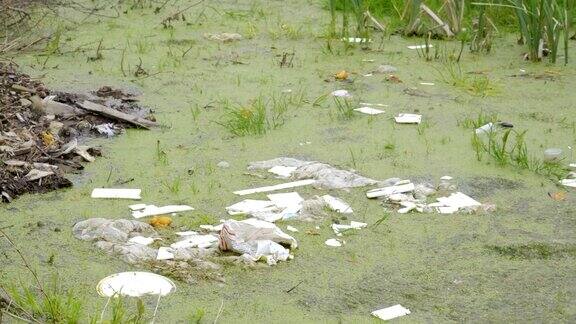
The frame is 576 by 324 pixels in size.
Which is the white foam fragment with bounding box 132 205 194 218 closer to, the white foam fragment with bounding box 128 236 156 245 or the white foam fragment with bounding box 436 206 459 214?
the white foam fragment with bounding box 128 236 156 245

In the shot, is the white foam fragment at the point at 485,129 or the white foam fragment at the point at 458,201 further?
the white foam fragment at the point at 485,129

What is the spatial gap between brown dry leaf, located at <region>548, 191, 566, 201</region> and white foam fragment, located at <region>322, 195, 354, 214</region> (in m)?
0.69

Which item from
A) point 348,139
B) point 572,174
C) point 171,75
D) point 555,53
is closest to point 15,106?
point 171,75

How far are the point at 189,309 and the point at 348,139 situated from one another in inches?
60.1

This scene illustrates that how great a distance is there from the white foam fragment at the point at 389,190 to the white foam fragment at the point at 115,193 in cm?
75

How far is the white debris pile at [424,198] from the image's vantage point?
2.92 meters

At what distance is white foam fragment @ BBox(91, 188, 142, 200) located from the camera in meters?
2.97

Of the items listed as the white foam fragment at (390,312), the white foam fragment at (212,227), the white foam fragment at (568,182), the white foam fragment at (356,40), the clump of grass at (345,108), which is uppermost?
the white foam fragment at (356,40)

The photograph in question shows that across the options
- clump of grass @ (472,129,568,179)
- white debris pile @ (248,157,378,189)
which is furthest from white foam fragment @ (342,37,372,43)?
white debris pile @ (248,157,378,189)

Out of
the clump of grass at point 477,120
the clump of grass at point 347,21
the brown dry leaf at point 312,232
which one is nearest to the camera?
the brown dry leaf at point 312,232

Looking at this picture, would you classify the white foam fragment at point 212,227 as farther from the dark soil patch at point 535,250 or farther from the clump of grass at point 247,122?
the clump of grass at point 247,122

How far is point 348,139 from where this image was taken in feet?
11.8

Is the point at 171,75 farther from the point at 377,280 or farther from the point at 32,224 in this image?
the point at 377,280

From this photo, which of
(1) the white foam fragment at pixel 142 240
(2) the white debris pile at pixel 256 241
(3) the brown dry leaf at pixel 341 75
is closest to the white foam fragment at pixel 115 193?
(1) the white foam fragment at pixel 142 240
